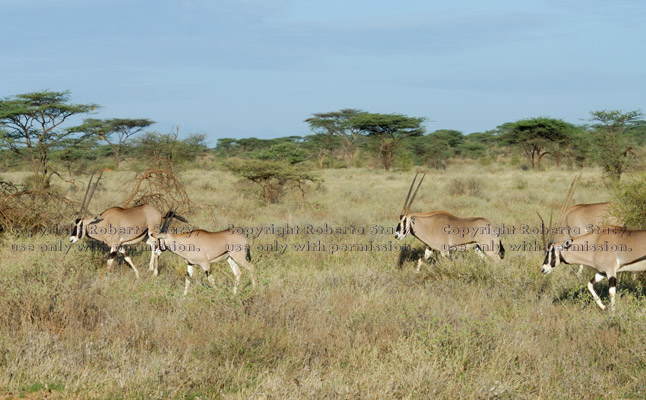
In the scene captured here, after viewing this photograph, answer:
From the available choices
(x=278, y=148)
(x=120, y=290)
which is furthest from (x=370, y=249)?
(x=278, y=148)

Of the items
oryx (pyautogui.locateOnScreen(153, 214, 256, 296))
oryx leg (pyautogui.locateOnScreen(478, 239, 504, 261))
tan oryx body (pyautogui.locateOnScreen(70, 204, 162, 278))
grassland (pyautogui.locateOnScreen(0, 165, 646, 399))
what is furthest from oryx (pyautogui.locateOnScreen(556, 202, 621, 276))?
tan oryx body (pyautogui.locateOnScreen(70, 204, 162, 278))

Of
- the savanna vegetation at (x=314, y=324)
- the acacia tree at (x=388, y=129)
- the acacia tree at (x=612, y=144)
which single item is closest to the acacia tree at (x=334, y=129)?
the acacia tree at (x=388, y=129)

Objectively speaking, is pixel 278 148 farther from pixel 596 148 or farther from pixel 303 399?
pixel 303 399

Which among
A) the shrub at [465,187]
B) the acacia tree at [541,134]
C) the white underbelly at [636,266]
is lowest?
the shrub at [465,187]

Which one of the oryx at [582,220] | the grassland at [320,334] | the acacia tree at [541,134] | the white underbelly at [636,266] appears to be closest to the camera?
the grassland at [320,334]

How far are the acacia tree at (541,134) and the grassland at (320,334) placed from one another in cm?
3658

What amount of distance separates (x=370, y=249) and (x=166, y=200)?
4.13 metres

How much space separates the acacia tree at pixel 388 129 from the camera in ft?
145

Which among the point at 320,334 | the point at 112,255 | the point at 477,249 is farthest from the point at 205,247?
the point at 477,249

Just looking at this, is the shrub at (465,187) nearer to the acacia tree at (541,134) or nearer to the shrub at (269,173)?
the shrub at (269,173)

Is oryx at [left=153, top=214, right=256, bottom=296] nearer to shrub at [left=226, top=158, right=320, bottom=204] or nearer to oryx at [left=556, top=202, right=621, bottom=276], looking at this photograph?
oryx at [left=556, top=202, right=621, bottom=276]

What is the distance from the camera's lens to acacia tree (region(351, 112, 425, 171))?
44188mm

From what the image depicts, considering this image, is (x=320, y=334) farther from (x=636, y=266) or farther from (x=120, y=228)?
(x=120, y=228)

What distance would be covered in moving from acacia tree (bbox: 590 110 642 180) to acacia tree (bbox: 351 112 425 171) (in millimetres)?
15317
